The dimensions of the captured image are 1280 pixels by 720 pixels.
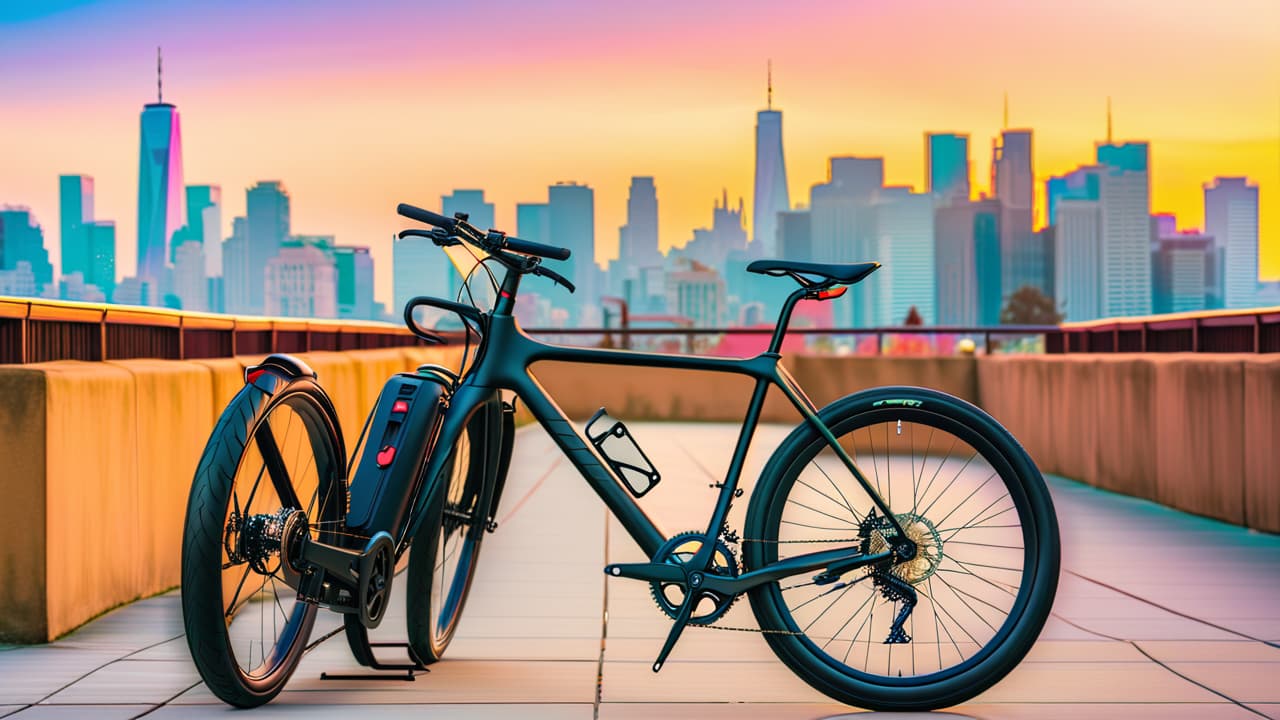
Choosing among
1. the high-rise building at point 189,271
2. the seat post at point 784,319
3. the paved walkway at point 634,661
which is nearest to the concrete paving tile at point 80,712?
the paved walkway at point 634,661

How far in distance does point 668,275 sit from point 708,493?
6821 centimetres

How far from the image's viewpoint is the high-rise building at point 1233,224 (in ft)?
433

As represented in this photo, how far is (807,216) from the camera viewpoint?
136m

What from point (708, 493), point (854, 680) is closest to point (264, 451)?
point (854, 680)

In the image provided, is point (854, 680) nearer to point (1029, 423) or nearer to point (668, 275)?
point (1029, 423)

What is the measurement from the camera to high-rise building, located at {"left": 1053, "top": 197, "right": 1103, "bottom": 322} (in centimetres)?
15588

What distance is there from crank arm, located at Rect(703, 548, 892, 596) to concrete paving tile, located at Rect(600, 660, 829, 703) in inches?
13.2

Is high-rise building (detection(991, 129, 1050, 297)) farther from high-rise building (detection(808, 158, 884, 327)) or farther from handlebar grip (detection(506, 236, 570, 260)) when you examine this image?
handlebar grip (detection(506, 236, 570, 260))

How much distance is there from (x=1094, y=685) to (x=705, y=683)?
0.91m

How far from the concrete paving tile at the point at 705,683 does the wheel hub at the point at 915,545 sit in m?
0.37

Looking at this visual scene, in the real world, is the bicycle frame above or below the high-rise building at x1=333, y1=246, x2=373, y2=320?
below

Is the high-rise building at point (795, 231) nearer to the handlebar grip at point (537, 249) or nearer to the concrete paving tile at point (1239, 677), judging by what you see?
the concrete paving tile at point (1239, 677)

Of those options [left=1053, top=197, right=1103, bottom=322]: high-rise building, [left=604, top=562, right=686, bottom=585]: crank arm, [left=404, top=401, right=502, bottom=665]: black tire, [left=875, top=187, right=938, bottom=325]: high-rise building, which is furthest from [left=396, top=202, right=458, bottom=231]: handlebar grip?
[left=1053, top=197, right=1103, bottom=322]: high-rise building

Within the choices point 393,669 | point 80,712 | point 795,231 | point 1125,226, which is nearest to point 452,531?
point 393,669
